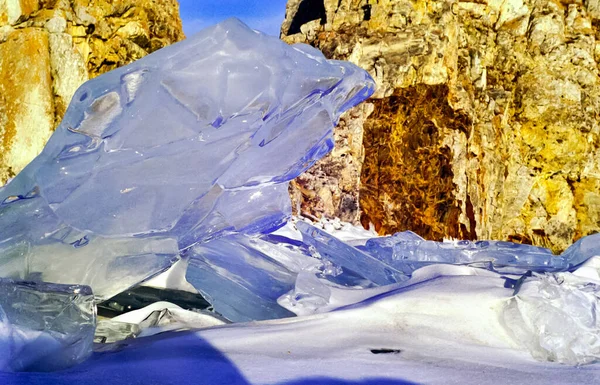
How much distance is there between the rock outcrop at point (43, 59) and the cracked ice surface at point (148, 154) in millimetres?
4483

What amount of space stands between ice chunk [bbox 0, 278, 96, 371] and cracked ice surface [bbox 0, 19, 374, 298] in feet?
0.71

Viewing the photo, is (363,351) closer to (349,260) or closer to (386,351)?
(386,351)

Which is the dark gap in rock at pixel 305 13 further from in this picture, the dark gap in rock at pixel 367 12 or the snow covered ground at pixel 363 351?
the snow covered ground at pixel 363 351

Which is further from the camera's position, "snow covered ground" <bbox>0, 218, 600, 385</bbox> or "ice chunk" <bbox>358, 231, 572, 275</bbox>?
"ice chunk" <bbox>358, 231, 572, 275</bbox>

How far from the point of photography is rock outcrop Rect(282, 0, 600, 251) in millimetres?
7578

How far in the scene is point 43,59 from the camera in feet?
17.9

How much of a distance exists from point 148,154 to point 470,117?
7.80 meters

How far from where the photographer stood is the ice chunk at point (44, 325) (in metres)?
0.89

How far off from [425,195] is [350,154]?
135 centimetres

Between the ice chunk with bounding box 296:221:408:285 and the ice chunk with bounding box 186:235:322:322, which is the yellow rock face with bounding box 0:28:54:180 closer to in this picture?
the ice chunk with bounding box 296:221:408:285

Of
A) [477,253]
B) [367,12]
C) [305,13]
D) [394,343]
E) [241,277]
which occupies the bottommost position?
[477,253]

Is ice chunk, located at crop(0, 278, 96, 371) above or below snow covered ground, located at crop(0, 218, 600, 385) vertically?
above

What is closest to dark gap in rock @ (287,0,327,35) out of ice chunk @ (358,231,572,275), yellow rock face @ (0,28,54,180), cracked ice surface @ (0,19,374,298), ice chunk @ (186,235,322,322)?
yellow rock face @ (0,28,54,180)

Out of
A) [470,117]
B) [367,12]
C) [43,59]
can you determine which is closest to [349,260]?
[43,59]
